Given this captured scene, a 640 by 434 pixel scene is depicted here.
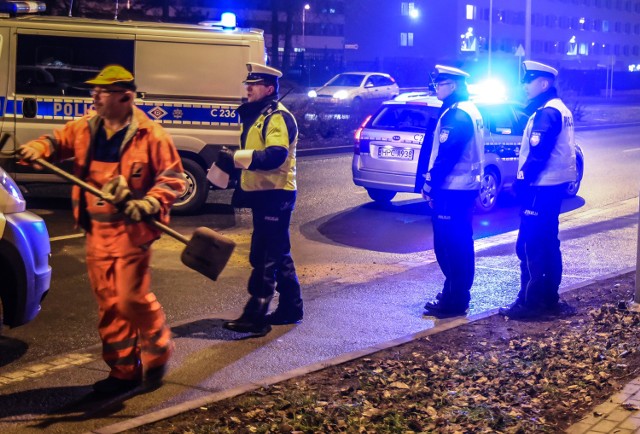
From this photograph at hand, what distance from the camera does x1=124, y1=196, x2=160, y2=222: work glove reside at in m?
5.14

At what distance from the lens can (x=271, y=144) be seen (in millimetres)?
6824

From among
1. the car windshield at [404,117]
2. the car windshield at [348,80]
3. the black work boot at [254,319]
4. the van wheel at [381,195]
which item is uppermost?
the car windshield at [348,80]

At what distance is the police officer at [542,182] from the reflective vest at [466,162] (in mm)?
352

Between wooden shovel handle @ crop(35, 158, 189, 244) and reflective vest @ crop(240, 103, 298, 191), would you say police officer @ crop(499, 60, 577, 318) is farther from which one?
wooden shovel handle @ crop(35, 158, 189, 244)

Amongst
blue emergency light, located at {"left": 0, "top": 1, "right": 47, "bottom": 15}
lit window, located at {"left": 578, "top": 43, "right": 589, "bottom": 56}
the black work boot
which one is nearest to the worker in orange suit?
the black work boot

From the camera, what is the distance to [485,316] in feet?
24.7

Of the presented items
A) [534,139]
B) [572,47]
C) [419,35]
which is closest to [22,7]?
[534,139]

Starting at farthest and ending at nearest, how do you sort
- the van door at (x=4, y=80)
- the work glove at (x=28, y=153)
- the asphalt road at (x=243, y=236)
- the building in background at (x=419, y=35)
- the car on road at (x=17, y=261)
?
the building in background at (x=419, y=35), the van door at (x=4, y=80), the asphalt road at (x=243, y=236), the car on road at (x=17, y=261), the work glove at (x=28, y=153)

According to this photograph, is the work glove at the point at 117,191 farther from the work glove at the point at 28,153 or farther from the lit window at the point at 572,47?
the lit window at the point at 572,47

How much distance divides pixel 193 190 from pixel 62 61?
2.27 m

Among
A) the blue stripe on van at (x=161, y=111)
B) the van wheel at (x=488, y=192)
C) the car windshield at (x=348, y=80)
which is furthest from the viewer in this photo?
the car windshield at (x=348, y=80)

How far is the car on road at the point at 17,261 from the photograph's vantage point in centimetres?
600

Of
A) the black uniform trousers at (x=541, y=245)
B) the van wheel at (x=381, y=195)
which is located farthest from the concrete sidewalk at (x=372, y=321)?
the van wheel at (x=381, y=195)

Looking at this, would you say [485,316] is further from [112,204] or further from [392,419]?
[112,204]
